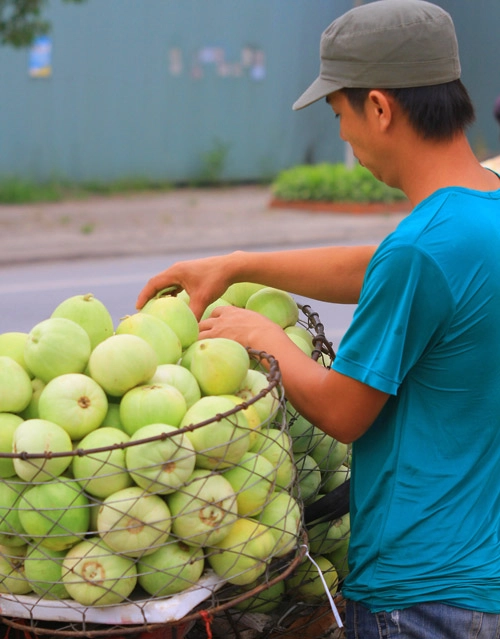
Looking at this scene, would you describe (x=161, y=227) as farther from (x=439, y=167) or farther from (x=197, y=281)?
(x=439, y=167)

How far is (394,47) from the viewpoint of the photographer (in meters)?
1.75

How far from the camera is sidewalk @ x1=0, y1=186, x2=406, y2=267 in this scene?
39.1ft

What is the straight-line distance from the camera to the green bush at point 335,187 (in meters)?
14.8

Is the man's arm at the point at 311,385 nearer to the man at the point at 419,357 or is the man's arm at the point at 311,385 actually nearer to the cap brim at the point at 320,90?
the man at the point at 419,357

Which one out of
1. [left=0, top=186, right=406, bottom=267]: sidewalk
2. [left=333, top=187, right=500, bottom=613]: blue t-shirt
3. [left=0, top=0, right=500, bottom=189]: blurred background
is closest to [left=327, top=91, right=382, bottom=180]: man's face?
[left=333, top=187, right=500, bottom=613]: blue t-shirt

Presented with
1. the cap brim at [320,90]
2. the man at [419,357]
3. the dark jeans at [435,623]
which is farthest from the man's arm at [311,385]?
the cap brim at [320,90]

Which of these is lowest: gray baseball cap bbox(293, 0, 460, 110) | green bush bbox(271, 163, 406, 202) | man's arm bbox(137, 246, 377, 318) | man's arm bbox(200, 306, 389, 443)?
green bush bbox(271, 163, 406, 202)

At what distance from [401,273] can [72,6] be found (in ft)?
53.2

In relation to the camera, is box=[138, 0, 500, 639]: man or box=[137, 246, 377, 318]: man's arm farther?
box=[137, 246, 377, 318]: man's arm

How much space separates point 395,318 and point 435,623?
23.8 inches

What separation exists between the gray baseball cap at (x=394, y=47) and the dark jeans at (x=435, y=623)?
101 centimetres

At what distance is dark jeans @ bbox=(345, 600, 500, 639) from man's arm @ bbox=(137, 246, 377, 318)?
0.80m

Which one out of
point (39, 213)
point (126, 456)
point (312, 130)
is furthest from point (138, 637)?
point (312, 130)

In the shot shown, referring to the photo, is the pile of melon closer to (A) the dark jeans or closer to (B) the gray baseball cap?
(A) the dark jeans
